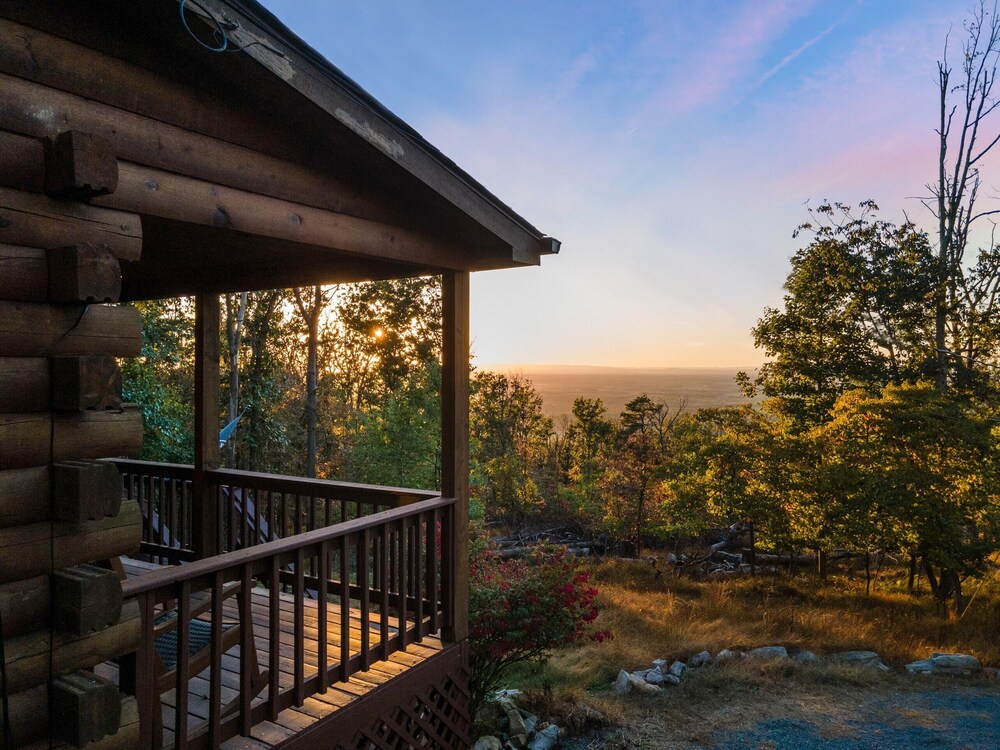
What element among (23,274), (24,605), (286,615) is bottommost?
(286,615)

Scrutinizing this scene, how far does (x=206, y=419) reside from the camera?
4.82 m

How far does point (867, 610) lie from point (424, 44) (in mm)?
13304

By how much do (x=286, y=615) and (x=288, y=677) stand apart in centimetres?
94

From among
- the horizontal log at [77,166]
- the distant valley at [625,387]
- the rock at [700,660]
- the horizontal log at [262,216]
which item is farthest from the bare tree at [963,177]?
the horizontal log at [77,166]

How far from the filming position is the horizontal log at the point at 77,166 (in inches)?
75.8

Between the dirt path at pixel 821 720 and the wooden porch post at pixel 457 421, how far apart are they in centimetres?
250

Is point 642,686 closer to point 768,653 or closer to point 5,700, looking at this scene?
point 768,653

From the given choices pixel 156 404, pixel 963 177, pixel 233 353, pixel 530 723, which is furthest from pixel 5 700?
pixel 963 177

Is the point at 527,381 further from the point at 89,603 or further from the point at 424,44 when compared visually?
the point at 89,603

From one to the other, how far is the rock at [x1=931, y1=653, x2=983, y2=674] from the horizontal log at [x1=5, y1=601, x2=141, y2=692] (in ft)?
30.9

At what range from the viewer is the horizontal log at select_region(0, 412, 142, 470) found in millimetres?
1859

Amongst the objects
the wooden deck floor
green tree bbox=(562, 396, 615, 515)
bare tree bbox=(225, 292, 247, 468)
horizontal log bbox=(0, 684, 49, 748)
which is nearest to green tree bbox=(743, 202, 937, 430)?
green tree bbox=(562, 396, 615, 515)

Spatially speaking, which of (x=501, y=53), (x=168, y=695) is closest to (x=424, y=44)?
(x=501, y=53)

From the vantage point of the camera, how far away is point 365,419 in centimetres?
1588
